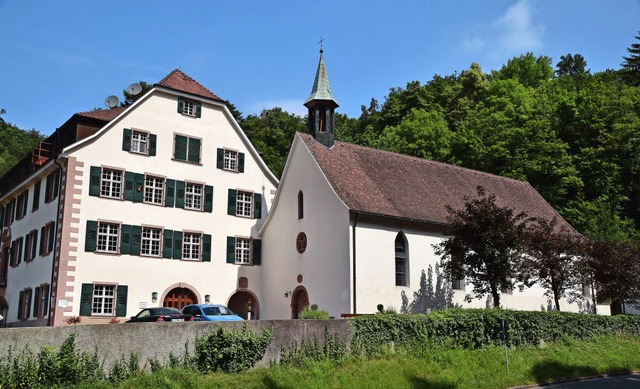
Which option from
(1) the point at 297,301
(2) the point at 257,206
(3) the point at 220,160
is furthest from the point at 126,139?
(1) the point at 297,301

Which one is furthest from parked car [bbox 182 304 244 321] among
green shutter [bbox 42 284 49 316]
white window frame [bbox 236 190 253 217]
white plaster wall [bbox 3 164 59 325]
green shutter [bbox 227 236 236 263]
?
white window frame [bbox 236 190 253 217]

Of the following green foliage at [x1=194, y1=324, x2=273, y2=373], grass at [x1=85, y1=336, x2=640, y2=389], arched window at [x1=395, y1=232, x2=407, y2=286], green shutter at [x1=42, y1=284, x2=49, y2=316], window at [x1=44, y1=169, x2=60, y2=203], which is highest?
window at [x1=44, y1=169, x2=60, y2=203]

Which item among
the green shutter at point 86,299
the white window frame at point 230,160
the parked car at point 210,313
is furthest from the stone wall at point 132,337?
the white window frame at point 230,160

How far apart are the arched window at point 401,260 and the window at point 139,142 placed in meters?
11.9

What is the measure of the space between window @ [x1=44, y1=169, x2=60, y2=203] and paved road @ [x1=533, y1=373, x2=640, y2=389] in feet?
72.8

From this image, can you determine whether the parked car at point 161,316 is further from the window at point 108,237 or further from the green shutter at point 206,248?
the green shutter at point 206,248

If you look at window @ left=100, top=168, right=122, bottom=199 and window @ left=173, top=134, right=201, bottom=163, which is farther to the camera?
window @ left=173, top=134, right=201, bottom=163

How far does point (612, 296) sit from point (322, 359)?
1842cm

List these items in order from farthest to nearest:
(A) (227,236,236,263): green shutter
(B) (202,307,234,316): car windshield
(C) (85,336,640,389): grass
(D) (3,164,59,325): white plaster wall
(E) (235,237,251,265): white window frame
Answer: (E) (235,237,251,265): white window frame < (A) (227,236,236,263): green shutter < (D) (3,164,59,325): white plaster wall < (B) (202,307,234,316): car windshield < (C) (85,336,640,389): grass

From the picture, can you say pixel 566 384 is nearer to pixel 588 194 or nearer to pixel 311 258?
pixel 311 258

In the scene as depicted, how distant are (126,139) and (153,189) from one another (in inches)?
101

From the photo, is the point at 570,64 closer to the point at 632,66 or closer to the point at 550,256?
the point at 632,66

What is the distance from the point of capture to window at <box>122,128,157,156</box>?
97.4ft

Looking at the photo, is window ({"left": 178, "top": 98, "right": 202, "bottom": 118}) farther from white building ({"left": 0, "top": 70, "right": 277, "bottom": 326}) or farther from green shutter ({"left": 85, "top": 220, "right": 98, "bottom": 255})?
green shutter ({"left": 85, "top": 220, "right": 98, "bottom": 255})
